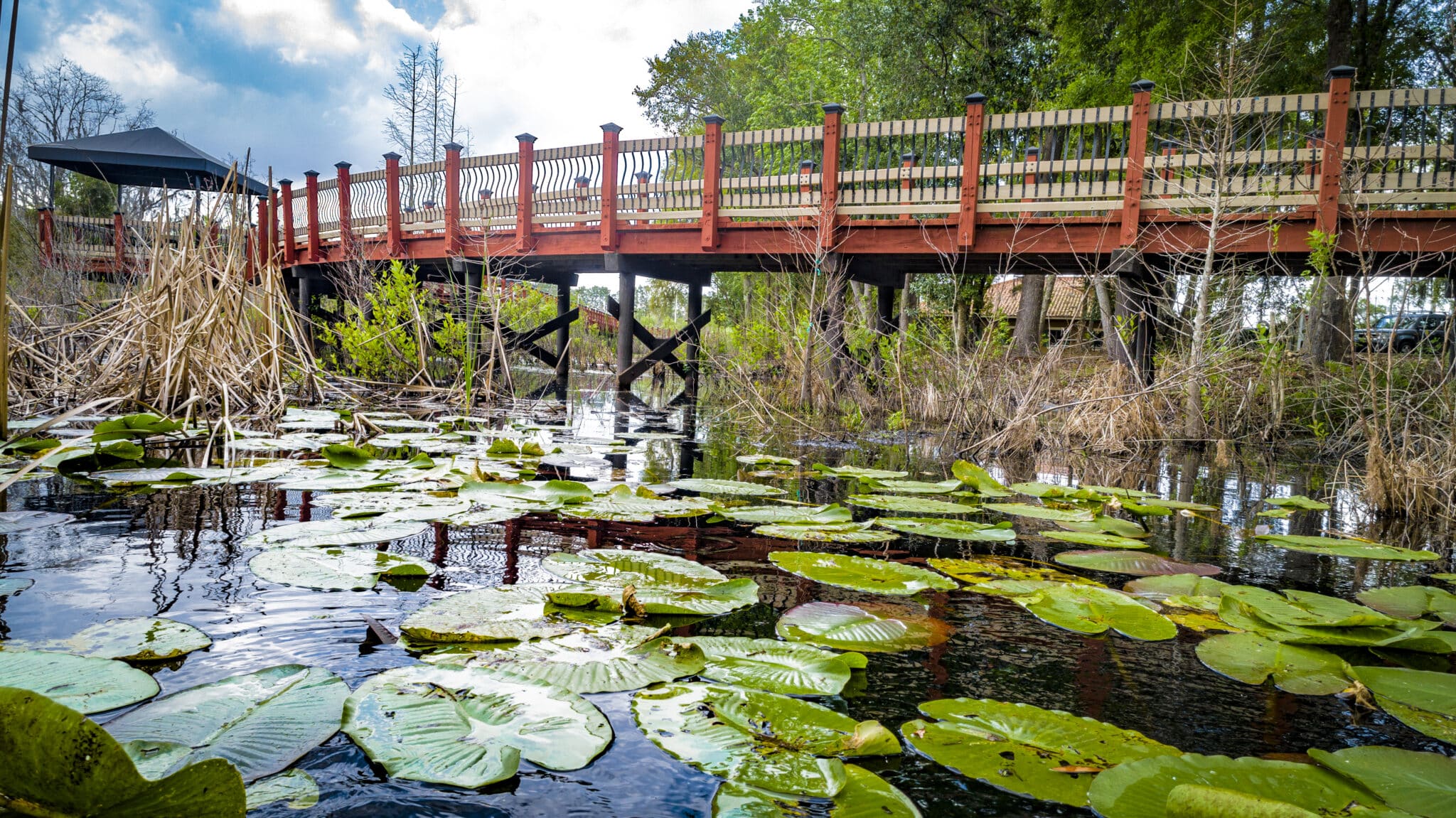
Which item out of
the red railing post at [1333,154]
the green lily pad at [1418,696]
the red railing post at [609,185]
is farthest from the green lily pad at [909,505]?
the red railing post at [609,185]

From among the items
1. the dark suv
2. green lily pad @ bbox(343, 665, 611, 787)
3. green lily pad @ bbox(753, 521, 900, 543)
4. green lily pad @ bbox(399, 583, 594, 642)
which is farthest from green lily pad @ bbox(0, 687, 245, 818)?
the dark suv

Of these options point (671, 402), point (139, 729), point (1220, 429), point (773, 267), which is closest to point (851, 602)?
point (139, 729)

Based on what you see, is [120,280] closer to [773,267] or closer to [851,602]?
[773,267]

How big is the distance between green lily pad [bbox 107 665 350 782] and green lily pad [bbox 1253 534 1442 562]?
2701mm

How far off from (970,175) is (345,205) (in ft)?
30.0

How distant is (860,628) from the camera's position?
4.76ft

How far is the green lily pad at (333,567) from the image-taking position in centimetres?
155

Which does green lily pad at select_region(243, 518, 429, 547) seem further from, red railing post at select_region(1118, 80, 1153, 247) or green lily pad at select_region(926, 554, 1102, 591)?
red railing post at select_region(1118, 80, 1153, 247)

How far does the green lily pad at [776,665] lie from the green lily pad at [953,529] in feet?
3.60

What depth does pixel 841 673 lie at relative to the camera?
1172mm

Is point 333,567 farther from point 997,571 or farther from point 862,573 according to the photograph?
point 997,571

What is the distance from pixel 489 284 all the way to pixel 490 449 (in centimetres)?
254

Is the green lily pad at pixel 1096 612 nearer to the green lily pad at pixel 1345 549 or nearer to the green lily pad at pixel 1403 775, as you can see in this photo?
the green lily pad at pixel 1403 775

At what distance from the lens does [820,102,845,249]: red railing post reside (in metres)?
7.65
